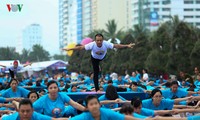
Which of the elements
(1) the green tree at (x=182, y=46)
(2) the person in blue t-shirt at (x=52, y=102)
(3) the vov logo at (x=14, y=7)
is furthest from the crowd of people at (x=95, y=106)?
(1) the green tree at (x=182, y=46)

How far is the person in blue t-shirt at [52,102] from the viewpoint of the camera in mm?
7980

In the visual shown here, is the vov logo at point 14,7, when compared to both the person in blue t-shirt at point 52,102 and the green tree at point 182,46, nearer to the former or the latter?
the green tree at point 182,46

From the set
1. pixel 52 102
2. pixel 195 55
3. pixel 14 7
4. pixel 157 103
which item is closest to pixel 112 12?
pixel 195 55

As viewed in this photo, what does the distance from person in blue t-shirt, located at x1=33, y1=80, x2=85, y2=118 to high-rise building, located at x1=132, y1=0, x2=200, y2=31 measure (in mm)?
100739

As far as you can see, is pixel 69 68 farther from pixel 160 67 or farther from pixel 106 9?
pixel 106 9

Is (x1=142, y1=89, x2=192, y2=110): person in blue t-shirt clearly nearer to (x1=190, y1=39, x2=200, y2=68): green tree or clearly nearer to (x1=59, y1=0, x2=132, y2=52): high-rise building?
(x1=190, y1=39, x2=200, y2=68): green tree

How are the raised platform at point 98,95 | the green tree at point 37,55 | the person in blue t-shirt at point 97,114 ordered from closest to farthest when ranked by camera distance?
1. the person in blue t-shirt at point 97,114
2. the raised platform at point 98,95
3. the green tree at point 37,55

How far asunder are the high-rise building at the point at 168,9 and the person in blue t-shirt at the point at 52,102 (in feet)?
331

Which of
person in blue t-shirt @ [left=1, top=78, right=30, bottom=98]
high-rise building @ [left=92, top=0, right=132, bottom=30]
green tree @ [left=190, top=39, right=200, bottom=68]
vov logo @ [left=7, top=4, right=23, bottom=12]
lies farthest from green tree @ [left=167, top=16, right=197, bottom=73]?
high-rise building @ [left=92, top=0, right=132, bottom=30]

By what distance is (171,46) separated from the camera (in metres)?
32.0

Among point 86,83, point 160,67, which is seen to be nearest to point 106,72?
point 160,67

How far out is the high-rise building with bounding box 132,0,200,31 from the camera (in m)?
109

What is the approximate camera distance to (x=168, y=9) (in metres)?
112

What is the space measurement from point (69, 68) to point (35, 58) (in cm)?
4837
